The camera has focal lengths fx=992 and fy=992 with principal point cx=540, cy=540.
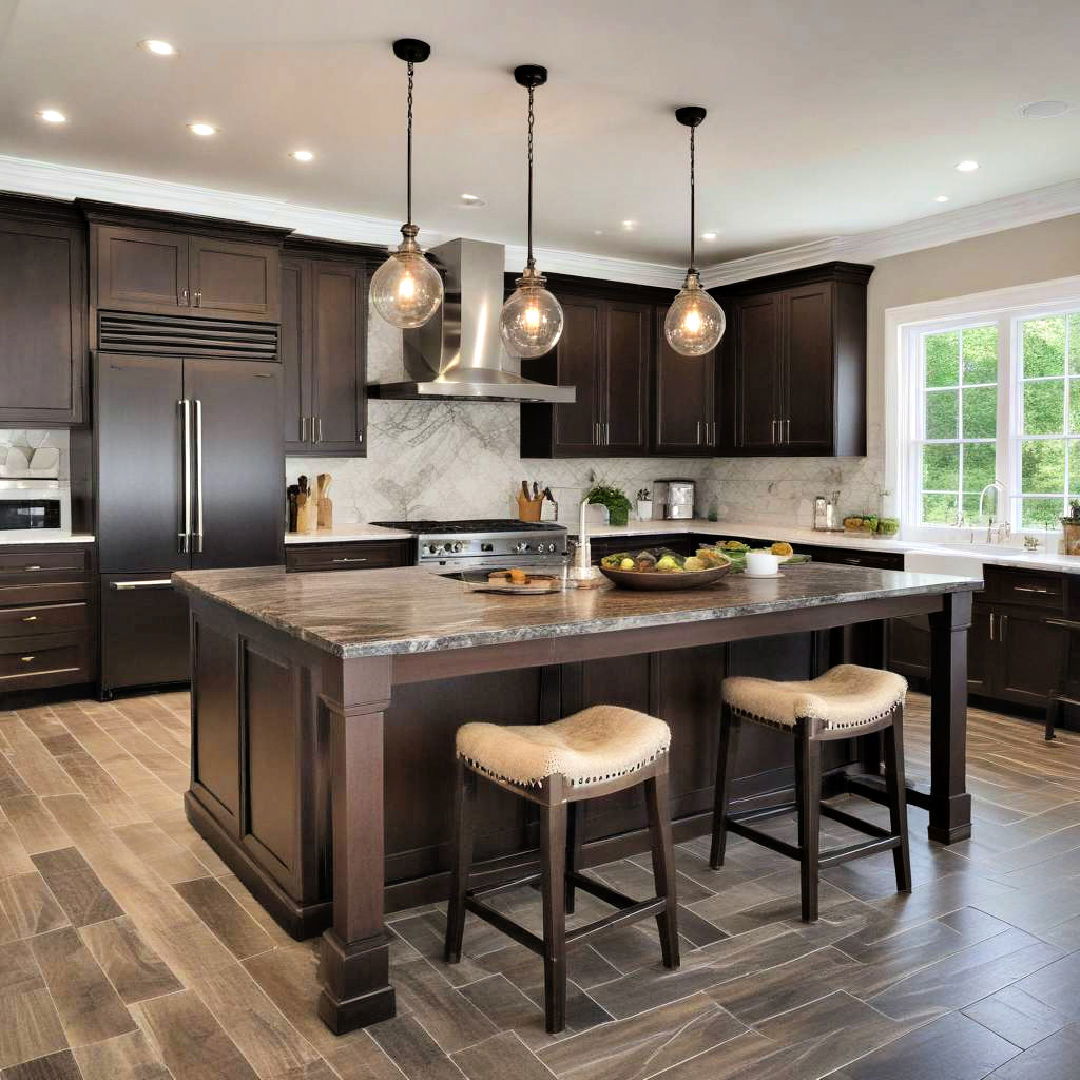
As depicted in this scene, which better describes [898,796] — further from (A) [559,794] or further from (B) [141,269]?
(B) [141,269]

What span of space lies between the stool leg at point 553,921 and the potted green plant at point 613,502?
200 inches

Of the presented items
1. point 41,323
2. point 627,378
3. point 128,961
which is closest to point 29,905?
point 128,961

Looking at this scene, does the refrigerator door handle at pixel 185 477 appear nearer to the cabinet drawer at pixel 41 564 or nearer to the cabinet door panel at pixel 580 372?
the cabinet drawer at pixel 41 564

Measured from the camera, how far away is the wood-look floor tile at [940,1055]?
2.13 metres

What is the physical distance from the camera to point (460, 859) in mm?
2625

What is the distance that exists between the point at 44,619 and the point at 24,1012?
319cm

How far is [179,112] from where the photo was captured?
4.30m

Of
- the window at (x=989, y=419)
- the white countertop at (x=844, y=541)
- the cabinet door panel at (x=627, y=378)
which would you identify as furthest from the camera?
the cabinet door panel at (x=627, y=378)

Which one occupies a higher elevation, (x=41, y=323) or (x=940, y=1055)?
(x=41, y=323)

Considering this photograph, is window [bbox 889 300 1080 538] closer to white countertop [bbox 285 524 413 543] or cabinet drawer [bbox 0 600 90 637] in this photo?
white countertop [bbox 285 524 413 543]

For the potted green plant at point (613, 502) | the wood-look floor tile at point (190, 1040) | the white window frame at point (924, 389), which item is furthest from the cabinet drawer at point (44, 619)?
the white window frame at point (924, 389)

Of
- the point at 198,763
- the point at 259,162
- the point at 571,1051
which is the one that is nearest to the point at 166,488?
the point at 259,162

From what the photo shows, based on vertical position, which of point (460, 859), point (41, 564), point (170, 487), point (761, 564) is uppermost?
point (170, 487)

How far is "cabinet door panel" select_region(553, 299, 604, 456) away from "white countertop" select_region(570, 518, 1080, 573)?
0.67 meters
